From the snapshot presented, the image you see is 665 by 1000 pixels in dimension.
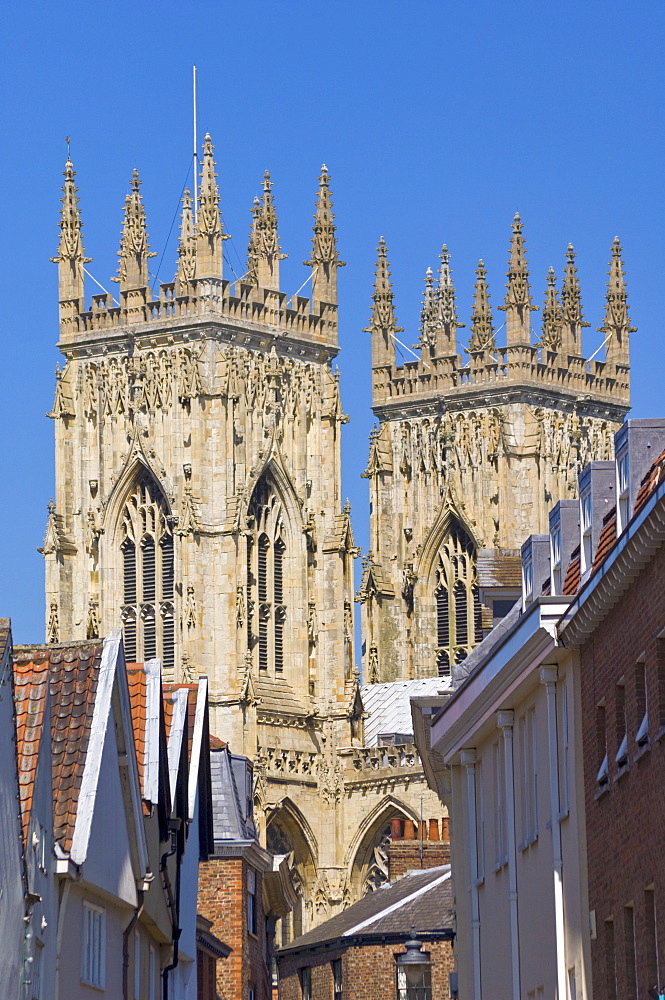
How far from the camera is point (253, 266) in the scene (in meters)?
91.1

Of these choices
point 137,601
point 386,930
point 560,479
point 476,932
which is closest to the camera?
point 476,932

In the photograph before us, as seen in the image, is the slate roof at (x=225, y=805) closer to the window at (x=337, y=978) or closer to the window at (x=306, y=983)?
the window at (x=337, y=978)

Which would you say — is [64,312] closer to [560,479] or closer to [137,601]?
[137,601]

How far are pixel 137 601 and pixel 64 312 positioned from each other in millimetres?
9598

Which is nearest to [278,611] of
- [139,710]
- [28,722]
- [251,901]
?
[251,901]

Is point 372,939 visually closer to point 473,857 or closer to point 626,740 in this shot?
point 473,857

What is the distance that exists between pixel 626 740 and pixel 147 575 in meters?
63.1

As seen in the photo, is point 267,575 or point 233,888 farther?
point 267,575

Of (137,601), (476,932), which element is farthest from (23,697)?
(137,601)

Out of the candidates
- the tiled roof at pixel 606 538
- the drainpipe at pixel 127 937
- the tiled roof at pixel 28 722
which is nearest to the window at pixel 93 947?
the drainpipe at pixel 127 937

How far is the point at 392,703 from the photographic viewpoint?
9519 cm

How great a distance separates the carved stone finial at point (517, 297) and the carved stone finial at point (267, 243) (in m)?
10.8

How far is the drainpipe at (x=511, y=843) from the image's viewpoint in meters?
31.7

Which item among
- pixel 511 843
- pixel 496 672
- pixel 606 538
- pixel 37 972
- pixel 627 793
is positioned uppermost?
pixel 606 538
